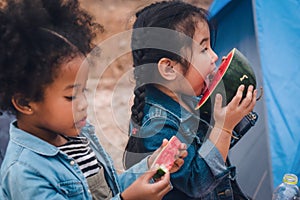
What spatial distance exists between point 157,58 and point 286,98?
64cm

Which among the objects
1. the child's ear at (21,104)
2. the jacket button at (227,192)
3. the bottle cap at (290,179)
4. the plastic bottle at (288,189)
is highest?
Result: the child's ear at (21,104)

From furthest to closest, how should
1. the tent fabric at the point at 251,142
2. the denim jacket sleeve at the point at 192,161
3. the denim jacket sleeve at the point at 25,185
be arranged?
the tent fabric at the point at 251,142 → the denim jacket sleeve at the point at 192,161 → the denim jacket sleeve at the point at 25,185

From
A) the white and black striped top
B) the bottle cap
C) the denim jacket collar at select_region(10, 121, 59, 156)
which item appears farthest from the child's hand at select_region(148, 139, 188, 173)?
the bottle cap

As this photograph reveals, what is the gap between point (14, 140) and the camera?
3.77ft

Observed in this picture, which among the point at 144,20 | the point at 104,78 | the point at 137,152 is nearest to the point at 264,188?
the point at 137,152

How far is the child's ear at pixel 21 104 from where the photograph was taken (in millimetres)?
1131

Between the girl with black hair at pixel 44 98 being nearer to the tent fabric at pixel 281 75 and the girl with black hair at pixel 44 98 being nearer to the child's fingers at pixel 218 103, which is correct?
the child's fingers at pixel 218 103

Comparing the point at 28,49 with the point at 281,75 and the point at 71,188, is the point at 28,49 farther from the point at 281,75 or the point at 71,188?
the point at 281,75

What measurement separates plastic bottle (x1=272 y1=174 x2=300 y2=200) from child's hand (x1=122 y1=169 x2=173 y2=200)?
67cm

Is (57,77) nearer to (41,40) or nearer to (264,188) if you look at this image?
(41,40)

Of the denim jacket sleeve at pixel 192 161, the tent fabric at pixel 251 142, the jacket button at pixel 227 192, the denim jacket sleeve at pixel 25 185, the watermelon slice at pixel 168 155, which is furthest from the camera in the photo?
the tent fabric at pixel 251 142

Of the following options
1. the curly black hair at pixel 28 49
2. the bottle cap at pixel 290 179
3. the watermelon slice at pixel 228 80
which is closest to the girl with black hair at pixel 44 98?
the curly black hair at pixel 28 49

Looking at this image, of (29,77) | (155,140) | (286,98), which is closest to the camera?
(29,77)

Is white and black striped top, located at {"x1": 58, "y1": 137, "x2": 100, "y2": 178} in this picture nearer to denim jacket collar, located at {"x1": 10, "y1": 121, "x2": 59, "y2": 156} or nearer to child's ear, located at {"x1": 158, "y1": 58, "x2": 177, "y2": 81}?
denim jacket collar, located at {"x1": 10, "y1": 121, "x2": 59, "y2": 156}
